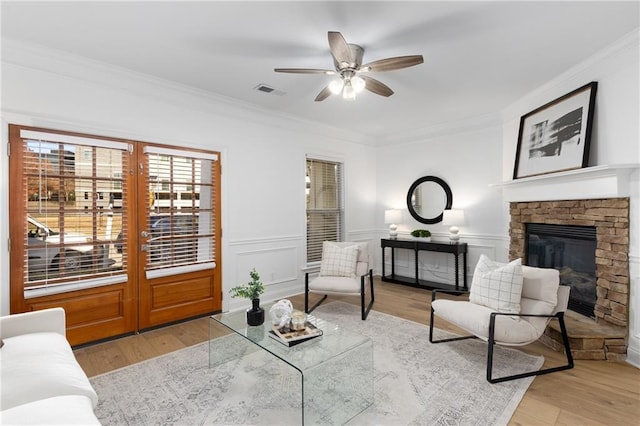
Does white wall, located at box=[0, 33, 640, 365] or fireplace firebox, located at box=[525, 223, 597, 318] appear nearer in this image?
white wall, located at box=[0, 33, 640, 365]

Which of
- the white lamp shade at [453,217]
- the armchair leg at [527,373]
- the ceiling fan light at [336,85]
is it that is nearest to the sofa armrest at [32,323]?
the ceiling fan light at [336,85]

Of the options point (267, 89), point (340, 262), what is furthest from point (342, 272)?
point (267, 89)

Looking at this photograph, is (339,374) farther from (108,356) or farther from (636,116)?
(636,116)

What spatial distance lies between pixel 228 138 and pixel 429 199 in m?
3.47

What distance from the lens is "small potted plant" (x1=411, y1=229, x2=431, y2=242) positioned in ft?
17.5

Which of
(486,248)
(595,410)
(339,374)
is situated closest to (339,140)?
(486,248)

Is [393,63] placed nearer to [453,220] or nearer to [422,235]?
[453,220]

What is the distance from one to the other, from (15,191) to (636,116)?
17.3 ft

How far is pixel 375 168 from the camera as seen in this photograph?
6.30 meters

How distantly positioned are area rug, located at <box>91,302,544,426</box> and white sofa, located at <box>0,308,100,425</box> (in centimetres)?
51

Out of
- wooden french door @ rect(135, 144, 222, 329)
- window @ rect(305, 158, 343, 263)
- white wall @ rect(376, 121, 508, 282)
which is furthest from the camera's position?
window @ rect(305, 158, 343, 263)

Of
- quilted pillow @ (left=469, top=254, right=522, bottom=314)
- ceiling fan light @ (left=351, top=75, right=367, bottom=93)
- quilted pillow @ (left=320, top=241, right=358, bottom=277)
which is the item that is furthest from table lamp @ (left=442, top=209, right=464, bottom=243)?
ceiling fan light @ (left=351, top=75, right=367, bottom=93)

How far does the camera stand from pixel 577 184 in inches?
124

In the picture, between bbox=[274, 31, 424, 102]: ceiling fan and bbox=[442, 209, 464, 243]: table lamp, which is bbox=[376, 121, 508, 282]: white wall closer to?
bbox=[442, 209, 464, 243]: table lamp
